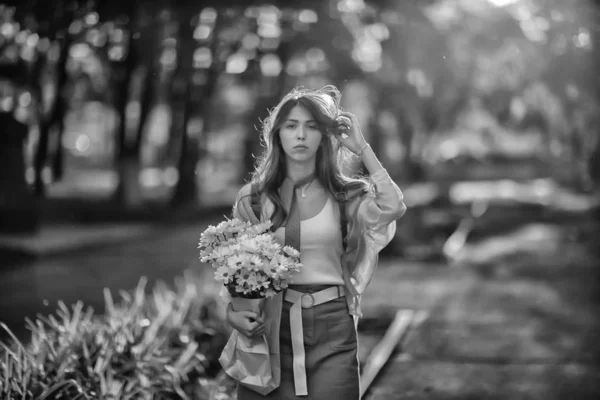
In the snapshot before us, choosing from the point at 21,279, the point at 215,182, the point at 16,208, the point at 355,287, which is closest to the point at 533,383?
the point at 355,287

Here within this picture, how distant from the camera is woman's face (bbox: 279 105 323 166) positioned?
12.3 feet

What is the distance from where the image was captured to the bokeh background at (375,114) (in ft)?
31.6

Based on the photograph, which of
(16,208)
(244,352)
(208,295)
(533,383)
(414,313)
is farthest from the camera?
(16,208)

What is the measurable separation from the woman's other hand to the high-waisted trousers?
0.16 metres

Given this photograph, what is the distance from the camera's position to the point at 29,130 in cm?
1366

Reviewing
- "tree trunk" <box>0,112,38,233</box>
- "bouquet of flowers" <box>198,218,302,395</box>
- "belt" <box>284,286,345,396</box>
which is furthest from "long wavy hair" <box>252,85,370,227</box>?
"tree trunk" <box>0,112,38,233</box>

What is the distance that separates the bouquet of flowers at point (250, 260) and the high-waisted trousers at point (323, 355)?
0.24 meters

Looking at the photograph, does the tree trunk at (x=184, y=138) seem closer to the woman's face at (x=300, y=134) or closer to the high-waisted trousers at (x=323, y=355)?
the woman's face at (x=300, y=134)

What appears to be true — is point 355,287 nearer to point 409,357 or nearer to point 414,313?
point 409,357

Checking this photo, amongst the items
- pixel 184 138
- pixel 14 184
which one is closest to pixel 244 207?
pixel 14 184

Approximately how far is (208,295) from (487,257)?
862 centimetres

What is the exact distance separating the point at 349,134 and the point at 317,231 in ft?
1.52

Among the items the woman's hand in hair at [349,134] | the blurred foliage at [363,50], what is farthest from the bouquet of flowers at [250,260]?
the blurred foliage at [363,50]

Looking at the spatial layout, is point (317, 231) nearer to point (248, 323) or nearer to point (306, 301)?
point (306, 301)
